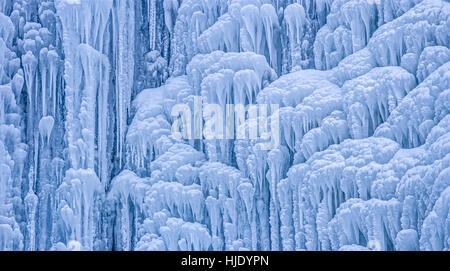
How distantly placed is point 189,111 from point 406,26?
5.48 ft

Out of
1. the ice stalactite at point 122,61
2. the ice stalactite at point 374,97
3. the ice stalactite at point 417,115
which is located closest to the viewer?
the ice stalactite at point 417,115

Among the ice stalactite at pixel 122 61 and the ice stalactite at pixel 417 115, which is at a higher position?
the ice stalactite at pixel 122 61

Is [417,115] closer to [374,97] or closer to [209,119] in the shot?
[374,97]

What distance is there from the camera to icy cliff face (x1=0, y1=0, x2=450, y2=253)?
166 inches

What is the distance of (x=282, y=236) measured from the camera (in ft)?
14.3

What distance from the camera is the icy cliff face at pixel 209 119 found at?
4.21 m

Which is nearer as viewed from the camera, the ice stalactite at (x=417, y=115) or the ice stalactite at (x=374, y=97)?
the ice stalactite at (x=417, y=115)

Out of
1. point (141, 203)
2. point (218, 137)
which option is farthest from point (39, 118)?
point (218, 137)

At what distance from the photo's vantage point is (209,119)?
4.50m

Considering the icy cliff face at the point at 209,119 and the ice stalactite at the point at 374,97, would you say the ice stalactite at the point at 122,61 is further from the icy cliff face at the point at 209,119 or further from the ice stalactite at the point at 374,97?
the ice stalactite at the point at 374,97

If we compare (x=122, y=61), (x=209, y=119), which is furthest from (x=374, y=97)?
(x=122, y=61)

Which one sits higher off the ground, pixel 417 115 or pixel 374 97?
pixel 374 97

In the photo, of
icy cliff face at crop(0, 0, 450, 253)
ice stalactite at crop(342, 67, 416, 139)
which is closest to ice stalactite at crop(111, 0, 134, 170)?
icy cliff face at crop(0, 0, 450, 253)

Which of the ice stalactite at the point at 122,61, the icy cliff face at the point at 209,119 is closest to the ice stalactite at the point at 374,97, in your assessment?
the icy cliff face at the point at 209,119
